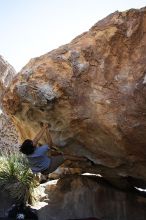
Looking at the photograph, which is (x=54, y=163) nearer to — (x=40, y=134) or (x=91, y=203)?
(x=40, y=134)

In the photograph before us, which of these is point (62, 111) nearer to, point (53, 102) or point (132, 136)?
point (53, 102)

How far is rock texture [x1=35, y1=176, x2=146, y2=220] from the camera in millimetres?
9391

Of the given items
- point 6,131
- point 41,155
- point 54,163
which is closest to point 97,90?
point 41,155

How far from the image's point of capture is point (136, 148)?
7820mm

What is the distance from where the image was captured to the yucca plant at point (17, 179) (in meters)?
11.9

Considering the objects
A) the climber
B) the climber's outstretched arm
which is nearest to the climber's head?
the climber

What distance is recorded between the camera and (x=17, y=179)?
1252 centimetres

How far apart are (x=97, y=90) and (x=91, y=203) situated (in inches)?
126

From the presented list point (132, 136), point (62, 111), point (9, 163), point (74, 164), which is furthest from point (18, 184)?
point (132, 136)

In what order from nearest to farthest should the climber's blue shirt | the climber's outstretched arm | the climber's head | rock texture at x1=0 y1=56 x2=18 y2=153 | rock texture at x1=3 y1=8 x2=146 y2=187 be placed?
1. rock texture at x1=3 y1=8 x2=146 y2=187
2. the climber's head
3. the climber's blue shirt
4. the climber's outstretched arm
5. rock texture at x1=0 y1=56 x2=18 y2=153

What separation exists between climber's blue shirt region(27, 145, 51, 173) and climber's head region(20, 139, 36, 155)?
87 mm

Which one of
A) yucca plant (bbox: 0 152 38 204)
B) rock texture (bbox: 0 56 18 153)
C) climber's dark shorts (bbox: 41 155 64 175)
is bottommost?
yucca plant (bbox: 0 152 38 204)

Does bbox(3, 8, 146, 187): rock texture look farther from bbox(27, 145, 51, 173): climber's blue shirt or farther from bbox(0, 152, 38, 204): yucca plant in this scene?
bbox(0, 152, 38, 204): yucca plant

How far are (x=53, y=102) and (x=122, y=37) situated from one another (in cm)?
186
